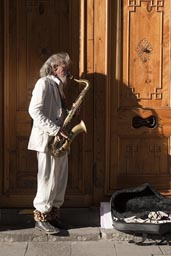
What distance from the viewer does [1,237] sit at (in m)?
6.26

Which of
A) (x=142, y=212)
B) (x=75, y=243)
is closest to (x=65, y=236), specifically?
(x=75, y=243)

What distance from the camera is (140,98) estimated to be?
684cm

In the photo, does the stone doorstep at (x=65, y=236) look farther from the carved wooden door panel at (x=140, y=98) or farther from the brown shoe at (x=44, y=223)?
the carved wooden door panel at (x=140, y=98)

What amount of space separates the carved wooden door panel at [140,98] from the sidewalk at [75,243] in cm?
76

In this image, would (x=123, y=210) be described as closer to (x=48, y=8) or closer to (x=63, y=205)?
(x=63, y=205)

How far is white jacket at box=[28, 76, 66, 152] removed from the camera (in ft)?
19.7

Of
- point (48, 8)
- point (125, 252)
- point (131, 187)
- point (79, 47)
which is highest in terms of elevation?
point (48, 8)

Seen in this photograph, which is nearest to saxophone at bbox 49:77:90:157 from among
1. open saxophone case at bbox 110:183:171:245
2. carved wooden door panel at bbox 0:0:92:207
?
carved wooden door panel at bbox 0:0:92:207

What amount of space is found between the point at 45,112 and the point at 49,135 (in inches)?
9.7

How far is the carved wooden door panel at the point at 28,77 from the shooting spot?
22.2 ft

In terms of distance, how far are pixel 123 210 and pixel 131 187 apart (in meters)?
0.45

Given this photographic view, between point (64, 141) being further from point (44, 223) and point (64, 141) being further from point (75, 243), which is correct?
point (75, 243)

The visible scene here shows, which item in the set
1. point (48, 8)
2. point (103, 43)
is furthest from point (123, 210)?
point (48, 8)

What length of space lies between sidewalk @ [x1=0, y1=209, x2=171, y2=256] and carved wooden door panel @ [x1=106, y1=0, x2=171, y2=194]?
2.49 ft
